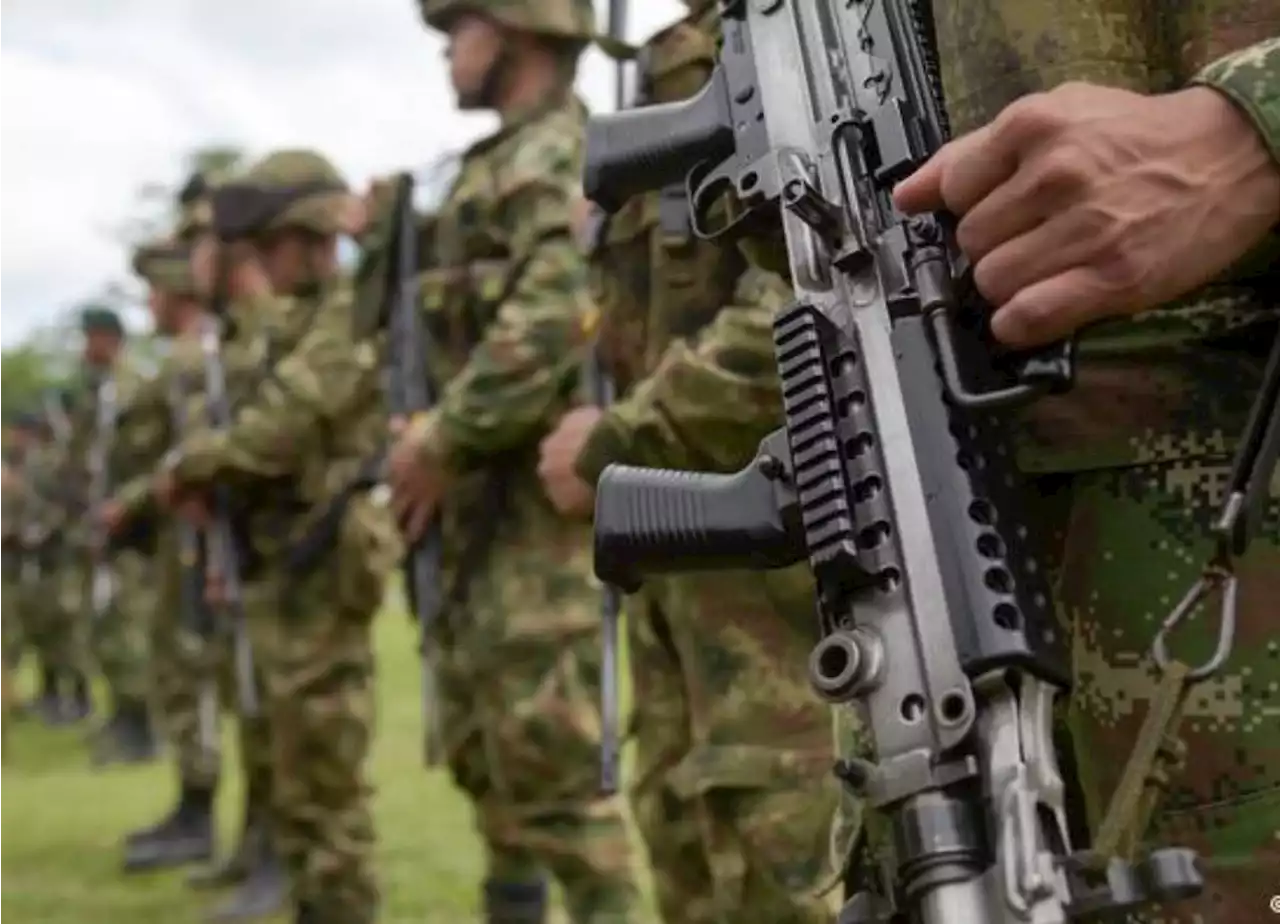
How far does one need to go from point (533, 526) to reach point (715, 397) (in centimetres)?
151

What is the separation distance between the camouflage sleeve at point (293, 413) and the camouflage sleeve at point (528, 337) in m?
1.03

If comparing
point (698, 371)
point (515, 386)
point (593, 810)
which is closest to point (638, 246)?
point (698, 371)

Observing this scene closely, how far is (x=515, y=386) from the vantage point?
11.7 feet

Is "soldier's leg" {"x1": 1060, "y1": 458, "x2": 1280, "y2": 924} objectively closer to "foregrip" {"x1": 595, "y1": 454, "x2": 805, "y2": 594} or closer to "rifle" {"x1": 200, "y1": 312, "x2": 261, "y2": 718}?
"foregrip" {"x1": 595, "y1": 454, "x2": 805, "y2": 594}

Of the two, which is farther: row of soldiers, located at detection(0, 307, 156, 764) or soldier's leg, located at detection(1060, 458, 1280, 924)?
row of soldiers, located at detection(0, 307, 156, 764)

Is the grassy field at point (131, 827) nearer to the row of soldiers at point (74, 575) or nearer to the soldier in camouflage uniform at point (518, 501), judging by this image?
the row of soldiers at point (74, 575)

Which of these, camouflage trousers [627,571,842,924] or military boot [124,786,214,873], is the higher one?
military boot [124,786,214,873]

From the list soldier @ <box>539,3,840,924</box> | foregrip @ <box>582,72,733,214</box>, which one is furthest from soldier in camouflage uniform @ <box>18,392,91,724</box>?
foregrip @ <box>582,72,733,214</box>

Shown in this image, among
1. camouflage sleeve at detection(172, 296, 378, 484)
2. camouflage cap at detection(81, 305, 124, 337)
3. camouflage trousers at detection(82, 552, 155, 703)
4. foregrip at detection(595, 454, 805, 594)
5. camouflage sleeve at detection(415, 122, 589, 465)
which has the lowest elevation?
foregrip at detection(595, 454, 805, 594)

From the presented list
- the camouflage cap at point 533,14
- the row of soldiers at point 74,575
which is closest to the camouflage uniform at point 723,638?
the camouflage cap at point 533,14

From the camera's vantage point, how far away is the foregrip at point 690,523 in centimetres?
134

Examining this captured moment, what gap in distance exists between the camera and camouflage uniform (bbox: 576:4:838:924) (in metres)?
2.22

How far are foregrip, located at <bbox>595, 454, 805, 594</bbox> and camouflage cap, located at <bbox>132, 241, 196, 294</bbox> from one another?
5484 millimetres

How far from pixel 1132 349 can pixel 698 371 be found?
3.17 feet
